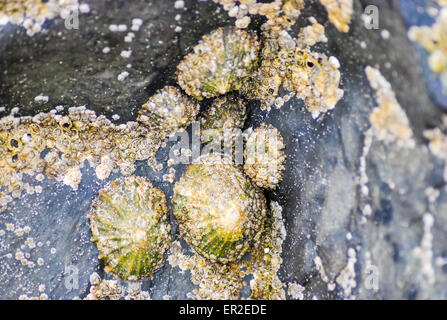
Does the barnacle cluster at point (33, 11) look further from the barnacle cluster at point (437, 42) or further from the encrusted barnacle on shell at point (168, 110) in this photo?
the barnacle cluster at point (437, 42)

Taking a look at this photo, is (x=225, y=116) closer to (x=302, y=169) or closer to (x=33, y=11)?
(x=302, y=169)

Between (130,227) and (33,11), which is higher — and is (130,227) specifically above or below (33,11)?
below

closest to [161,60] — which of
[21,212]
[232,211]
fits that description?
[232,211]

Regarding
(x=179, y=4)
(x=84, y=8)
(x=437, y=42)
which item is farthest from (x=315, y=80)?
(x=84, y=8)

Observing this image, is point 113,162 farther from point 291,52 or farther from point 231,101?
point 291,52

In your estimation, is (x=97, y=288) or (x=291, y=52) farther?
(x=97, y=288)

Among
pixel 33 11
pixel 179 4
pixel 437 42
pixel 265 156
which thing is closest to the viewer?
pixel 437 42
